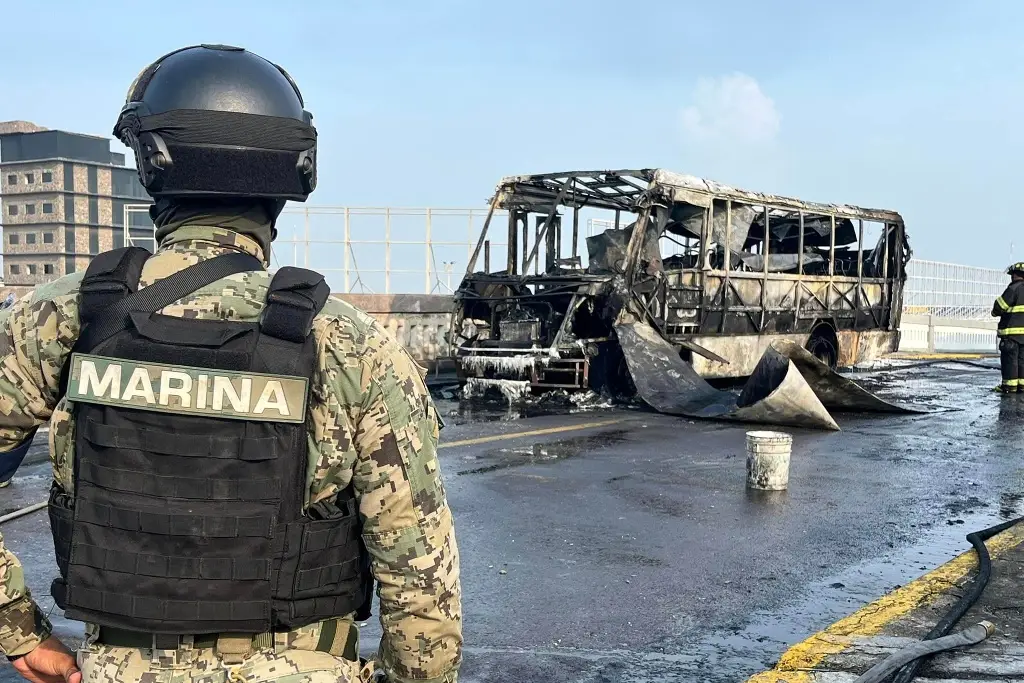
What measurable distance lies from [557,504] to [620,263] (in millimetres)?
5812

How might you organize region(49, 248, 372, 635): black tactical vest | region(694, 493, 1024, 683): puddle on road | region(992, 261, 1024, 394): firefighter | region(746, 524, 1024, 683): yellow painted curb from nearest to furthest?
region(49, 248, 372, 635): black tactical vest < region(746, 524, 1024, 683): yellow painted curb < region(694, 493, 1024, 683): puddle on road < region(992, 261, 1024, 394): firefighter

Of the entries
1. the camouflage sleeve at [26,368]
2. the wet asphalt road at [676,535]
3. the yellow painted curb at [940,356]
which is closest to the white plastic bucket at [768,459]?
the wet asphalt road at [676,535]

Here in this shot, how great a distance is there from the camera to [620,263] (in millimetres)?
11680

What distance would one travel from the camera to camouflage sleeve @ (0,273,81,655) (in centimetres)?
178

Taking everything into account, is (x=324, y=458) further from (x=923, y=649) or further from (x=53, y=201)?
(x=53, y=201)

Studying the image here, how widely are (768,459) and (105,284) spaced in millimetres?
5676

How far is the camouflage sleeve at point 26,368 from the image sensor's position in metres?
1.78

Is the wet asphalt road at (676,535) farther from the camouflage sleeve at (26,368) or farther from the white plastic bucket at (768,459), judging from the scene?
the camouflage sleeve at (26,368)

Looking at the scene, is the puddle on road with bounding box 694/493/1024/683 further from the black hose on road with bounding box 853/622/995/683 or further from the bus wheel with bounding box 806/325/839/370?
the bus wheel with bounding box 806/325/839/370

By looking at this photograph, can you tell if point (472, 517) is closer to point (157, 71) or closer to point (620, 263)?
point (157, 71)

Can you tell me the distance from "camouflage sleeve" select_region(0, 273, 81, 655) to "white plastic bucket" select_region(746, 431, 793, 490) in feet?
17.8

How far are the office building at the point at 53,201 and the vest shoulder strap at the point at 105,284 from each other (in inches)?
941

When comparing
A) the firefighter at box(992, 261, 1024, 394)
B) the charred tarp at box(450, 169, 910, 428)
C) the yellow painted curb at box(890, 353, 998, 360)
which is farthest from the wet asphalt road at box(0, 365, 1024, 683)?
the yellow painted curb at box(890, 353, 998, 360)

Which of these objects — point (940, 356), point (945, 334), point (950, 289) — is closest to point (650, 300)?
point (940, 356)
